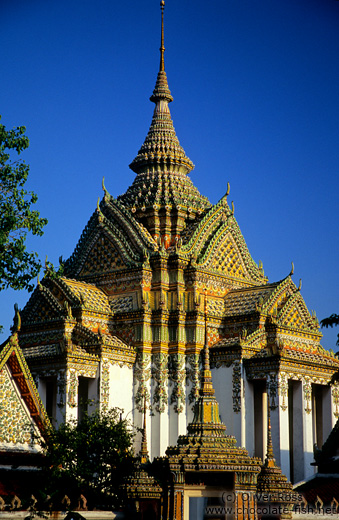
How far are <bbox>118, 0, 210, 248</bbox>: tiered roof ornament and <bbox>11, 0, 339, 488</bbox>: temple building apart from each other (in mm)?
73

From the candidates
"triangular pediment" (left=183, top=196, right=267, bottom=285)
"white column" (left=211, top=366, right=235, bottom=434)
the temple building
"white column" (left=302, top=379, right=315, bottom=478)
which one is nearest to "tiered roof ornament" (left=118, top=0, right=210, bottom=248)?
the temple building

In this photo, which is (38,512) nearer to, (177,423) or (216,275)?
(177,423)

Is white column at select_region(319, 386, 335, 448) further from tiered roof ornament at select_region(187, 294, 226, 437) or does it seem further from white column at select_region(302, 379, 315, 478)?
tiered roof ornament at select_region(187, 294, 226, 437)

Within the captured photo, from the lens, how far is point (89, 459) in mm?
27734

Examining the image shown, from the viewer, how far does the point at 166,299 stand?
1406 inches

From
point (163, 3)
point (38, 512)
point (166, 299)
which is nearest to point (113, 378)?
point (166, 299)

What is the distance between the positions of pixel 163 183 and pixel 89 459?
1437 centimetres

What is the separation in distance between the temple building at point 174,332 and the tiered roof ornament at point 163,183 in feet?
0.24

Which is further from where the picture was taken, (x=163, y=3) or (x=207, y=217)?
(x=163, y=3)

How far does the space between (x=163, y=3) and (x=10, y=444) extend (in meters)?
23.7

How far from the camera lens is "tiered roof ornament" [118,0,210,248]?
1496 inches

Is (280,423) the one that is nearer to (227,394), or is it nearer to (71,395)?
(227,394)

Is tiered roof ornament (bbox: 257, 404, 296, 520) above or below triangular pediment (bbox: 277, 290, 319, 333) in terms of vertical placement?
below

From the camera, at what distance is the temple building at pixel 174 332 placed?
3322 cm
